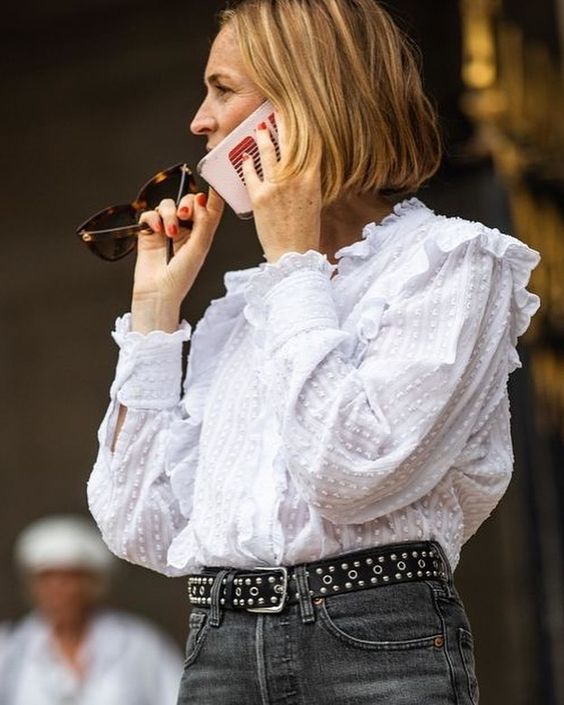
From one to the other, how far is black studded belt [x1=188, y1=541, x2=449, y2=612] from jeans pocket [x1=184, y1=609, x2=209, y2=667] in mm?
93

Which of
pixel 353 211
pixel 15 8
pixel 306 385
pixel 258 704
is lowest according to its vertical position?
pixel 258 704

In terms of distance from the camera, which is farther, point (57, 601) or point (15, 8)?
point (15, 8)

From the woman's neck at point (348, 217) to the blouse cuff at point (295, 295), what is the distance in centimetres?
20

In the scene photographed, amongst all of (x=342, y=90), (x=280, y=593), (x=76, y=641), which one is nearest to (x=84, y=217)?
(x=76, y=641)

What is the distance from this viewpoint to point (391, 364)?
222cm

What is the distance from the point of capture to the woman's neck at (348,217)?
101 inches

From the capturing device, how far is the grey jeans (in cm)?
221

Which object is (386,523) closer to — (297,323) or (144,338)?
(297,323)

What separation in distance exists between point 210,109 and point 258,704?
92 centimetres

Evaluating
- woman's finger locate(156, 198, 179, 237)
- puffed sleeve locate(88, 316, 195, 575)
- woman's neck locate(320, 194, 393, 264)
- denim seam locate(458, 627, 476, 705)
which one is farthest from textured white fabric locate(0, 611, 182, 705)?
denim seam locate(458, 627, 476, 705)

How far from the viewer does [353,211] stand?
Result: 2.56 meters

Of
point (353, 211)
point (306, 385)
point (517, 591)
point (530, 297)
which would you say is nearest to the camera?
point (306, 385)

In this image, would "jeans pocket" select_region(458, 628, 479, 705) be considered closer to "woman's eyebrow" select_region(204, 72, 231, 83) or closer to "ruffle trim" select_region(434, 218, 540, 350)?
"ruffle trim" select_region(434, 218, 540, 350)

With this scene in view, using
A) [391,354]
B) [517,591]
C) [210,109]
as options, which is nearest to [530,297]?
[391,354]
